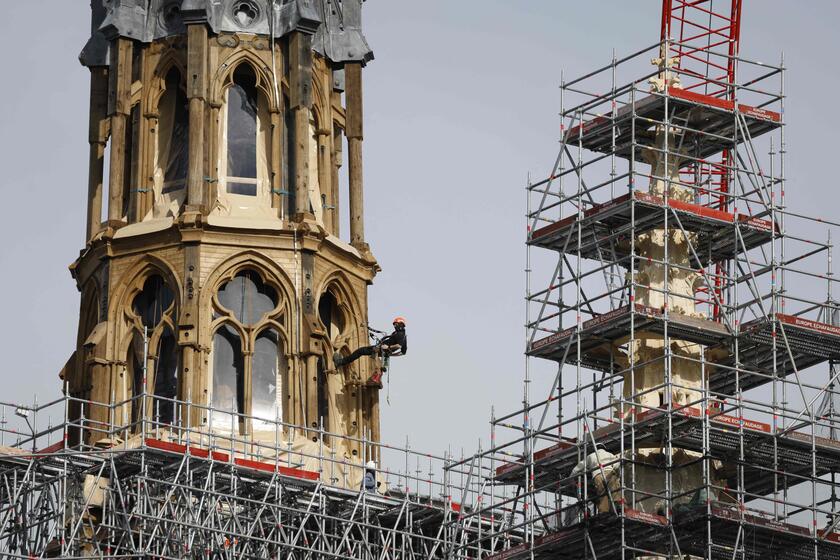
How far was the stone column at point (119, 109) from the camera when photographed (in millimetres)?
113188

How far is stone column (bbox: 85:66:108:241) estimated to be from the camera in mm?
113812

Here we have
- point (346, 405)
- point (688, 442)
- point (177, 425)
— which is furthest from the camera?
point (346, 405)

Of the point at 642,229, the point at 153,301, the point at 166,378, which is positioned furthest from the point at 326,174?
the point at 642,229

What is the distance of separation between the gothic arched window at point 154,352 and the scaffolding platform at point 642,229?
12.7m

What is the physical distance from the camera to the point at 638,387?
330 feet

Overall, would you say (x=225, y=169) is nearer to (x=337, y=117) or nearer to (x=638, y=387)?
(x=337, y=117)

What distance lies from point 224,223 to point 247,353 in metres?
4.04

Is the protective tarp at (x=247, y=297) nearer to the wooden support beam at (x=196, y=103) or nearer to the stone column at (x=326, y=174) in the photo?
the wooden support beam at (x=196, y=103)

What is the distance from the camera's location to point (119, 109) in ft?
374

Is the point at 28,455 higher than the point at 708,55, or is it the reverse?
the point at 708,55

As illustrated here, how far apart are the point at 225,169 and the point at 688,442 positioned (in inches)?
848

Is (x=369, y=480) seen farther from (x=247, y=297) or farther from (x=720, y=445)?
(x=720, y=445)

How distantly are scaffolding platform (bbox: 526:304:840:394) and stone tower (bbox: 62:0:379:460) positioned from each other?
34.2ft

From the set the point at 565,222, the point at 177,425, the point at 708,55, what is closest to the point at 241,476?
the point at 177,425
